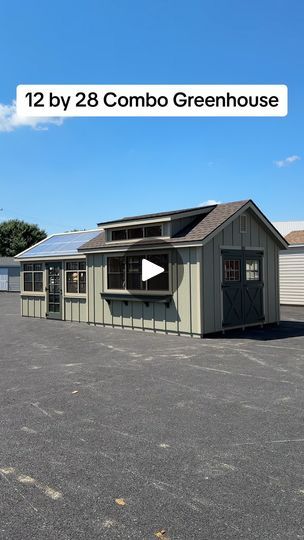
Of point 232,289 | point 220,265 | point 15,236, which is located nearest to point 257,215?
point 220,265

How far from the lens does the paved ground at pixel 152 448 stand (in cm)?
328

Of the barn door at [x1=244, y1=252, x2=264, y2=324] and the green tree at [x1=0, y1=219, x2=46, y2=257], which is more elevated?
the green tree at [x1=0, y1=219, x2=46, y2=257]

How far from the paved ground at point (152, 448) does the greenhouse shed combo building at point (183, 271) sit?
3.98 metres

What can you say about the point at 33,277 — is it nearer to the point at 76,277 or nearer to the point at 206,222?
the point at 76,277

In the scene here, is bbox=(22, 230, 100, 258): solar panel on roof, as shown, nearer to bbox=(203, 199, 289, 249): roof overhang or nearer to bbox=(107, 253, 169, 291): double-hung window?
bbox=(107, 253, 169, 291): double-hung window

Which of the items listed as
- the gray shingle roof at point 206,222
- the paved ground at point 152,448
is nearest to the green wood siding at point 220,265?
the gray shingle roof at point 206,222

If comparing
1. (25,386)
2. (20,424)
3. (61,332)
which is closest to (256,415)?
(20,424)

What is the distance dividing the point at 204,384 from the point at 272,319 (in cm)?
919

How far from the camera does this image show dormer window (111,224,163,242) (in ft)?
46.9

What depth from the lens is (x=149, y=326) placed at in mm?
14445

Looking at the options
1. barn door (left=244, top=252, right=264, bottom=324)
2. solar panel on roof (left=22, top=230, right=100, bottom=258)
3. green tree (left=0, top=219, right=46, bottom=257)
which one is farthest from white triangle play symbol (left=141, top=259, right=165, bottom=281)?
green tree (left=0, top=219, right=46, bottom=257)

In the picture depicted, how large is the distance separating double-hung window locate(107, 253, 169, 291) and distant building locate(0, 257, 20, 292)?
32.1 meters

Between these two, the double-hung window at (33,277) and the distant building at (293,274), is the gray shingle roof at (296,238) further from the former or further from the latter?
the double-hung window at (33,277)

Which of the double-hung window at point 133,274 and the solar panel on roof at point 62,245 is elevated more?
the solar panel on roof at point 62,245
